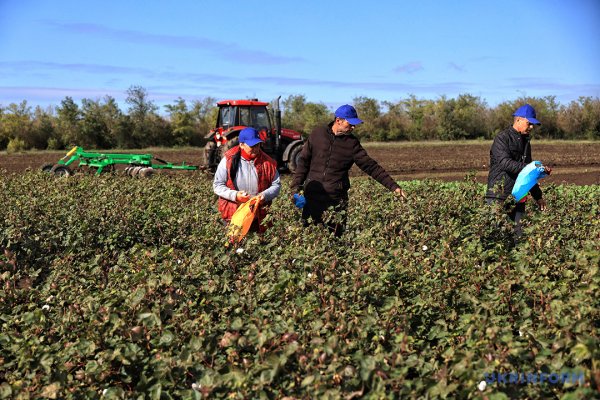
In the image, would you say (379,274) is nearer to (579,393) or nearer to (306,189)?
(579,393)

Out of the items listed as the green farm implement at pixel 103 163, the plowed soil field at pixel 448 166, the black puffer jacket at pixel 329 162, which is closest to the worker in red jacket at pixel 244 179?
the black puffer jacket at pixel 329 162

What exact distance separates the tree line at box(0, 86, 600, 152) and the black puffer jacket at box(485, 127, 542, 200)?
27.6m

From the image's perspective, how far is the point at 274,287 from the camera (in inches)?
130

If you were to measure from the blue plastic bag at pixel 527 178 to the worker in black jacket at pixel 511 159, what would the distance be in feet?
0.17

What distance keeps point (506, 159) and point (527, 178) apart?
0.24 m

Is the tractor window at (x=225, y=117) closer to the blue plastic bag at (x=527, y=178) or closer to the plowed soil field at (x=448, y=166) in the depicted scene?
the plowed soil field at (x=448, y=166)

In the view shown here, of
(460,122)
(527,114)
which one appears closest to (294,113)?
(460,122)

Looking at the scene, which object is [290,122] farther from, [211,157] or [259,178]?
[259,178]

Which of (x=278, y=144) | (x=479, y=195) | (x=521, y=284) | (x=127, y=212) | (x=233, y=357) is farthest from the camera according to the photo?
(x=278, y=144)

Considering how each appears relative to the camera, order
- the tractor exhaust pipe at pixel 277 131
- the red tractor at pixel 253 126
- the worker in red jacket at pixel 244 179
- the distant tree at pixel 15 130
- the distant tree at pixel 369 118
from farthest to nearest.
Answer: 1. the distant tree at pixel 369 118
2. the distant tree at pixel 15 130
3. the red tractor at pixel 253 126
4. the tractor exhaust pipe at pixel 277 131
5. the worker in red jacket at pixel 244 179

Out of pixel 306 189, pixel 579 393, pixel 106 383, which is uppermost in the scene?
pixel 306 189

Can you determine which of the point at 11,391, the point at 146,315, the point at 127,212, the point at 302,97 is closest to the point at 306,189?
the point at 127,212

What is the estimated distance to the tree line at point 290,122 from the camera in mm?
32594

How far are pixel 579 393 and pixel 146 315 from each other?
1.72 metres
